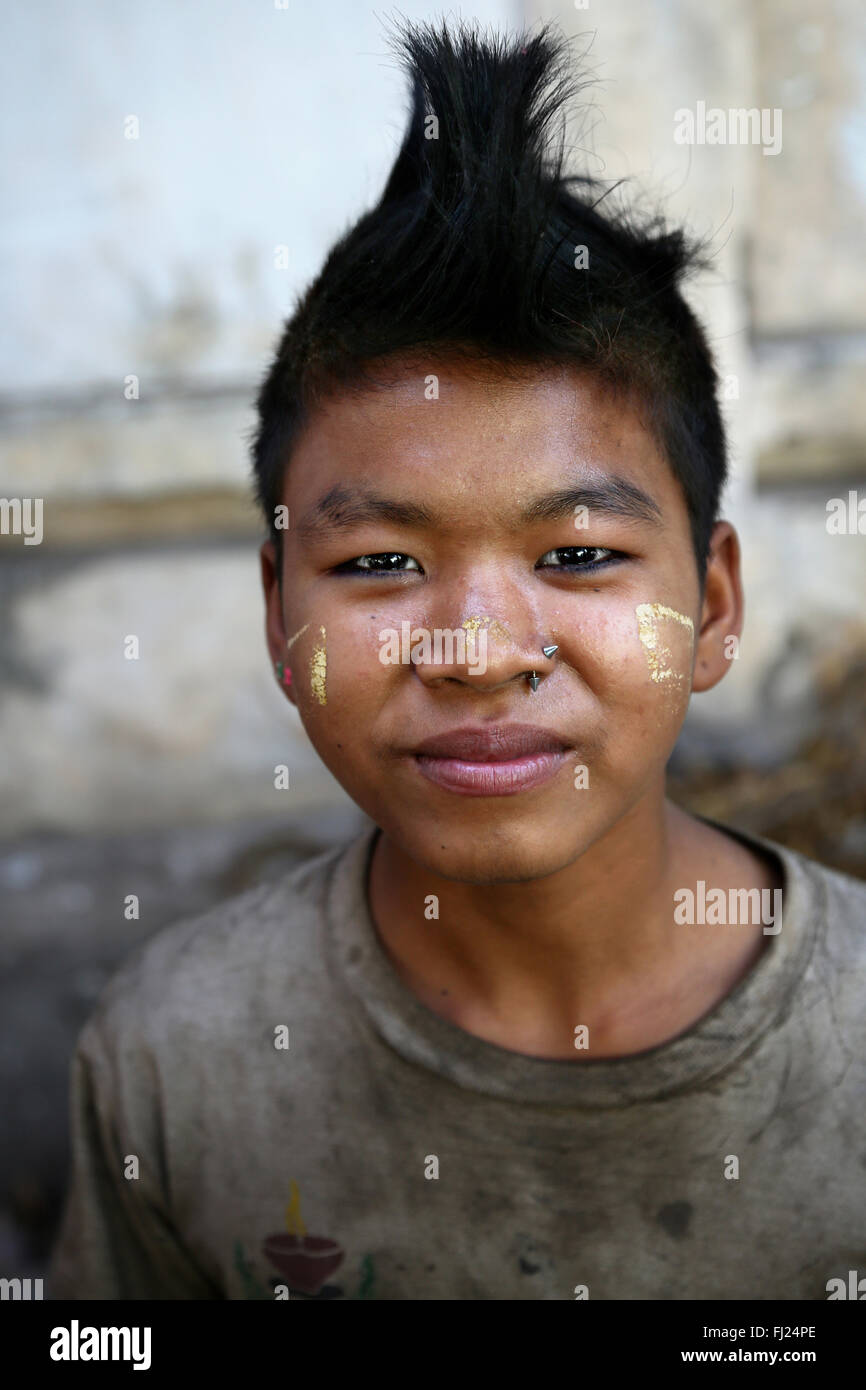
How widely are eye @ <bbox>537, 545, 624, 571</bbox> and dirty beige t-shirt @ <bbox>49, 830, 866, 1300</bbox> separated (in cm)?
55

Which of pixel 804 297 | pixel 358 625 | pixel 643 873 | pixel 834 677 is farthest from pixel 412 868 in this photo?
pixel 804 297

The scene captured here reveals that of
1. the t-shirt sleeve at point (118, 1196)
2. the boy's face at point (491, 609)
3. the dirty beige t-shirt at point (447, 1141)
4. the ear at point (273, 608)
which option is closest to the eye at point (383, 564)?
the boy's face at point (491, 609)

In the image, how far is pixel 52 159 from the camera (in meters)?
2.80

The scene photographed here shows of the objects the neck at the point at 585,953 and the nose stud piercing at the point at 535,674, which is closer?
the nose stud piercing at the point at 535,674

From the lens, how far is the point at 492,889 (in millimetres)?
1597

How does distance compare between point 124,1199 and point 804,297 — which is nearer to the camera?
point 124,1199

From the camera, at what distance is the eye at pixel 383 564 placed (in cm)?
139

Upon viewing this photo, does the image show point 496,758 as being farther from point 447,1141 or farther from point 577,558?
point 447,1141

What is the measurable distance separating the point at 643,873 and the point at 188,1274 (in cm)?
86

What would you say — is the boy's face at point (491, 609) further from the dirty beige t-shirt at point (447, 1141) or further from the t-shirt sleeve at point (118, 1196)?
the t-shirt sleeve at point (118, 1196)

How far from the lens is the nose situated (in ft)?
4.25

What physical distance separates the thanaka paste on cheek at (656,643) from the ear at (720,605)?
200mm

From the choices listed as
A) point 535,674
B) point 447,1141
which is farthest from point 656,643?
point 447,1141

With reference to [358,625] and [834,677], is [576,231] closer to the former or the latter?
[358,625]
